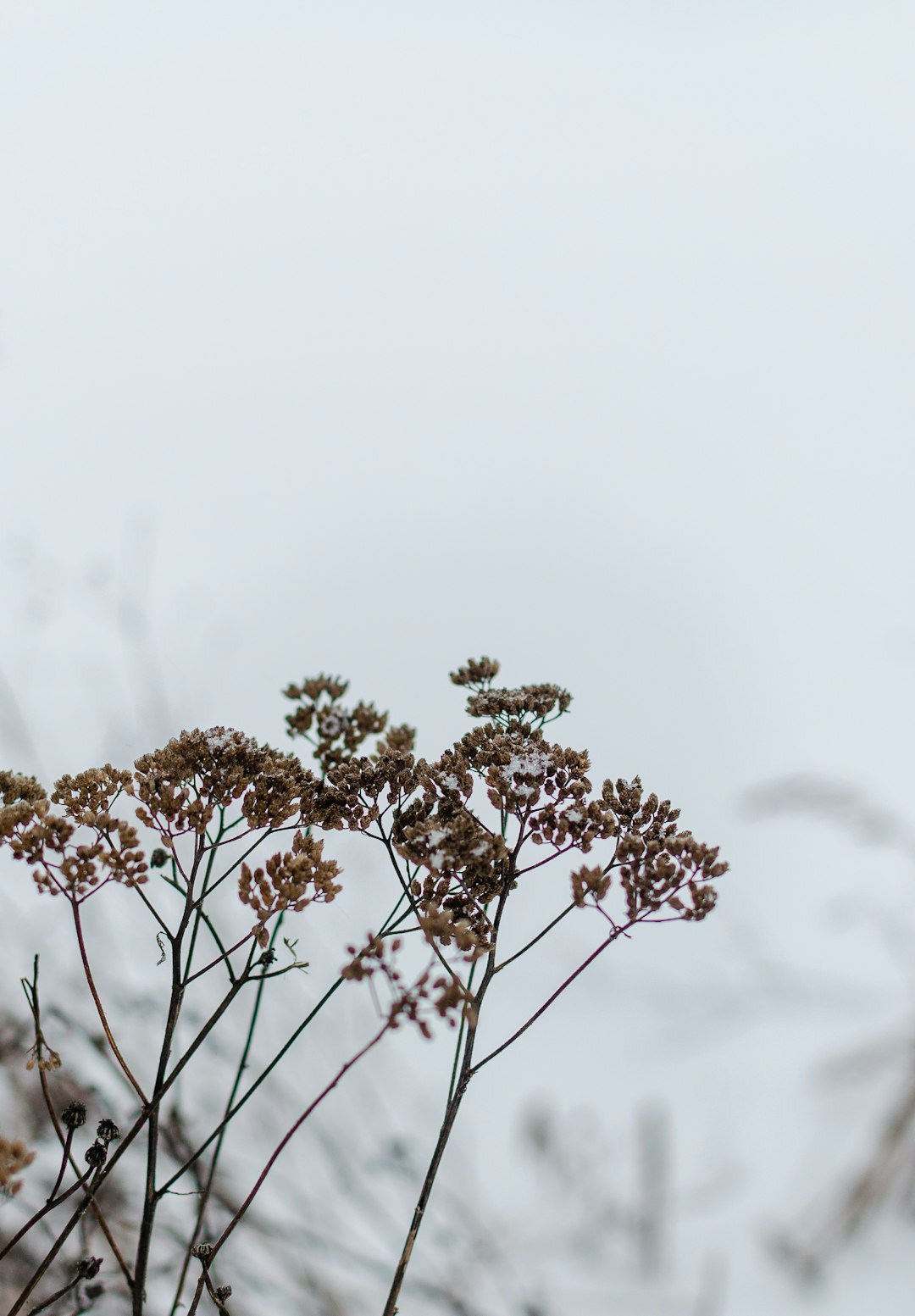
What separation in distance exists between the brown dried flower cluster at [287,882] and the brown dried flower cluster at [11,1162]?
30 cm

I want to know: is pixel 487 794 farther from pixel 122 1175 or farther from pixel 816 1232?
pixel 816 1232

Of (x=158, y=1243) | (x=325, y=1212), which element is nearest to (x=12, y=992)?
(x=158, y=1243)

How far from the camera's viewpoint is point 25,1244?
194 centimetres

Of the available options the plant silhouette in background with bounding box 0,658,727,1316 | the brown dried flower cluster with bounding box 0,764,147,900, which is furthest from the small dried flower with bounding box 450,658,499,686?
the brown dried flower cluster with bounding box 0,764,147,900

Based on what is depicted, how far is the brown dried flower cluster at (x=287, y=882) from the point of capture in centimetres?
112

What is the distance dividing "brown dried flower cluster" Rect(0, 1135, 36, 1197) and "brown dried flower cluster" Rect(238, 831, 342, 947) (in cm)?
30

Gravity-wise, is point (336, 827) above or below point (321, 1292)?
above

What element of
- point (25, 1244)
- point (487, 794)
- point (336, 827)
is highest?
point (487, 794)

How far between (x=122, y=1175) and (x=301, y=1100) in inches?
23.3

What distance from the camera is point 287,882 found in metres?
1.15

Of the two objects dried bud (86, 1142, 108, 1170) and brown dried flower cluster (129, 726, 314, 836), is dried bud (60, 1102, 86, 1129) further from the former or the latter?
brown dried flower cluster (129, 726, 314, 836)

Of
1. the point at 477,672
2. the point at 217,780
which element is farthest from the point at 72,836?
the point at 477,672

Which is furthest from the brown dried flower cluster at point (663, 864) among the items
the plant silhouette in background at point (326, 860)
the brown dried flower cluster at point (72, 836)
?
the brown dried flower cluster at point (72, 836)

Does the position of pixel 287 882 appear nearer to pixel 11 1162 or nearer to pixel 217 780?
pixel 217 780
